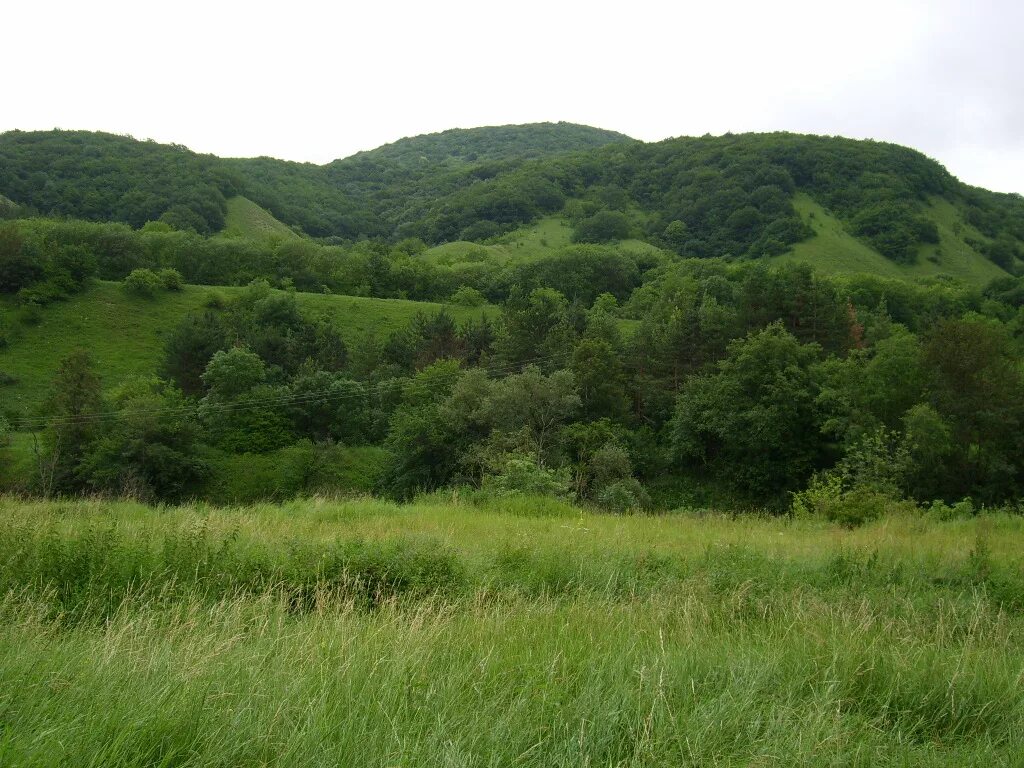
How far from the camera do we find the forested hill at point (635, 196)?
11850 centimetres

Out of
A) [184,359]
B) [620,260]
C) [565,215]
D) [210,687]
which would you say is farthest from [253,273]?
[210,687]

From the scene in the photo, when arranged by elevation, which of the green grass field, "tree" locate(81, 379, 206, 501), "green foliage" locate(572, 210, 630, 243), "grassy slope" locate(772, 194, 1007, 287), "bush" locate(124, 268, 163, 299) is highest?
"green foliage" locate(572, 210, 630, 243)

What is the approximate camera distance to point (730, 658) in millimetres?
4051

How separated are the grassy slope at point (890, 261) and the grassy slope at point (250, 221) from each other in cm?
9274

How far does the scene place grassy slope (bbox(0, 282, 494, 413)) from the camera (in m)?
56.4

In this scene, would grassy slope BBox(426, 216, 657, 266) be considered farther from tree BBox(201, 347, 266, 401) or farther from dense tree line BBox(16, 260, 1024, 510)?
tree BBox(201, 347, 266, 401)

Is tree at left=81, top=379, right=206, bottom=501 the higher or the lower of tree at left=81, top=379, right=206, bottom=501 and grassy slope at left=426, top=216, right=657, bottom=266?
the lower

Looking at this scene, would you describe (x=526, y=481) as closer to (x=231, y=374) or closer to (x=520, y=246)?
(x=231, y=374)

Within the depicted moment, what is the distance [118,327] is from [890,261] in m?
114

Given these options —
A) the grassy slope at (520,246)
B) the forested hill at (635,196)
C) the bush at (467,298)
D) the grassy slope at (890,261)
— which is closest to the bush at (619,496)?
the bush at (467,298)

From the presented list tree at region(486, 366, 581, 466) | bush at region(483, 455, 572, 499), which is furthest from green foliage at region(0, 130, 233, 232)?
bush at region(483, 455, 572, 499)

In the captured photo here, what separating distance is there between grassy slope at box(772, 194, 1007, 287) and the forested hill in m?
0.94

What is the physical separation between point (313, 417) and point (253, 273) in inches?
1870

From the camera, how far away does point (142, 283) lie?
70750mm
